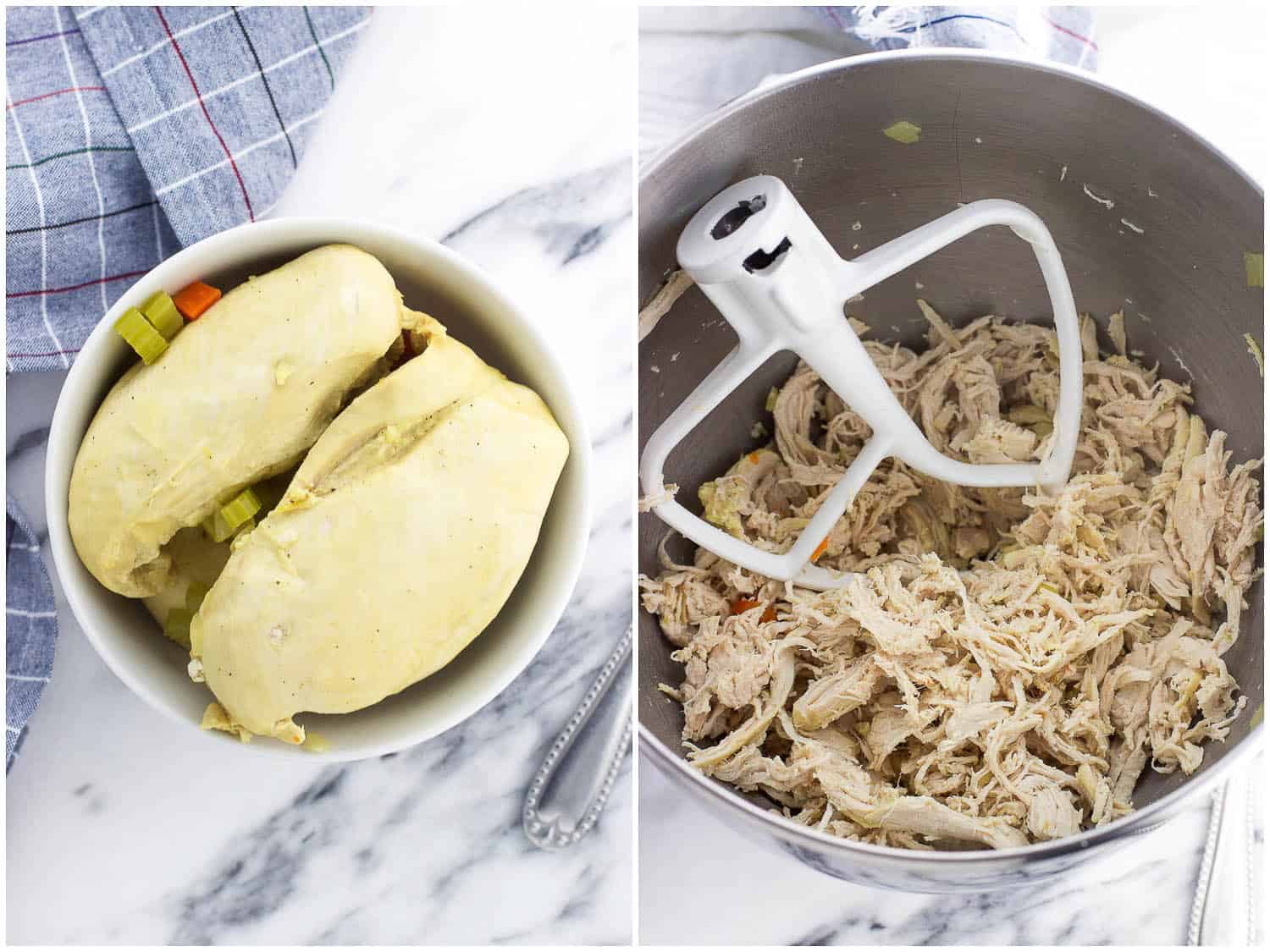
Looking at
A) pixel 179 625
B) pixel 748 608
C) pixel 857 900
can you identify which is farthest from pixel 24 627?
pixel 857 900

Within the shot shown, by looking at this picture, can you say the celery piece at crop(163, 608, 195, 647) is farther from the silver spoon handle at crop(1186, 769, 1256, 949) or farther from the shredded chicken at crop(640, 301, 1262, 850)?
the silver spoon handle at crop(1186, 769, 1256, 949)

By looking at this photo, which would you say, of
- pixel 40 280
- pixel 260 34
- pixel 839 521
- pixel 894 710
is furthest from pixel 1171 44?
pixel 40 280

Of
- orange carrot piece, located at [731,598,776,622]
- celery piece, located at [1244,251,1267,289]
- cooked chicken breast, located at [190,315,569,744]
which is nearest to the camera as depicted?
cooked chicken breast, located at [190,315,569,744]

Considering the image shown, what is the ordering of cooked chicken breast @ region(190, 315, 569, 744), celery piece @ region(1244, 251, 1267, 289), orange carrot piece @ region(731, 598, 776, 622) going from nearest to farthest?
cooked chicken breast @ region(190, 315, 569, 744) < celery piece @ region(1244, 251, 1267, 289) < orange carrot piece @ region(731, 598, 776, 622)

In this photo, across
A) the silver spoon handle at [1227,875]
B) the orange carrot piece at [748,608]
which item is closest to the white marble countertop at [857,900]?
the silver spoon handle at [1227,875]

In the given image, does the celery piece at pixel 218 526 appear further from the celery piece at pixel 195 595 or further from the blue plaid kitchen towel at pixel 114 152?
the blue plaid kitchen towel at pixel 114 152

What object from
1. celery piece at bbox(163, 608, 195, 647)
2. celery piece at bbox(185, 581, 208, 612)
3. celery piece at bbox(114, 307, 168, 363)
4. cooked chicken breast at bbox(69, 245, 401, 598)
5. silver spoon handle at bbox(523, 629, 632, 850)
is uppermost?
celery piece at bbox(114, 307, 168, 363)

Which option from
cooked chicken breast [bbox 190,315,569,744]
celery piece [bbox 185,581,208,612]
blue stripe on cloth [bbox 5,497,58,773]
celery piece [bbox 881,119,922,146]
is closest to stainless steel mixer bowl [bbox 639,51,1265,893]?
celery piece [bbox 881,119,922,146]

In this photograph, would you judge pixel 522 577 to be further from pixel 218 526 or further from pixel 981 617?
pixel 981 617
